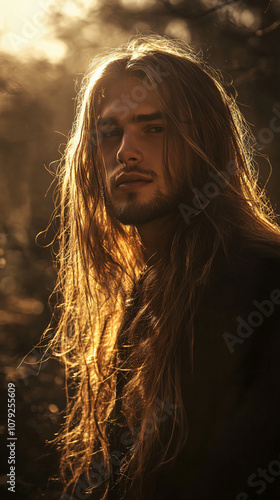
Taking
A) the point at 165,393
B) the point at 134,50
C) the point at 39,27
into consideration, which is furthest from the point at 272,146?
the point at 165,393

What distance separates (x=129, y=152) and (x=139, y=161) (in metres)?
0.05

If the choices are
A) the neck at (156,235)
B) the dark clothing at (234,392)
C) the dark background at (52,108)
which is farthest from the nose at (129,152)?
the dark background at (52,108)

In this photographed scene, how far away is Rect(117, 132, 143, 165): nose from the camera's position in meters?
1.98

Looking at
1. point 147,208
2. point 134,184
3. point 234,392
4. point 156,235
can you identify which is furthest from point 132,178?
point 234,392

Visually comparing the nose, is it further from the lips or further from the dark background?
the dark background

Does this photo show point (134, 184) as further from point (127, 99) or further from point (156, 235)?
point (127, 99)

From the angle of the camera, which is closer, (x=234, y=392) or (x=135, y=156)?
(x=234, y=392)

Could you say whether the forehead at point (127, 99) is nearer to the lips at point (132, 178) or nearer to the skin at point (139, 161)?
the skin at point (139, 161)

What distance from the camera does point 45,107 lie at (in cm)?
420

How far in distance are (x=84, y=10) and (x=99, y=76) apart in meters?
2.10

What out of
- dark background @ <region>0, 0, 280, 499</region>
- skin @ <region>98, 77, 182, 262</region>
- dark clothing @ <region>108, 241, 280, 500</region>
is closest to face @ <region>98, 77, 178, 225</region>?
skin @ <region>98, 77, 182, 262</region>

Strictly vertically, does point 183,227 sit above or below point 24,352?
above

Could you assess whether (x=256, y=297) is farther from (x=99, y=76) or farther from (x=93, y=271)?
(x=99, y=76)

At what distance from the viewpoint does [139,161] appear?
198 centimetres
